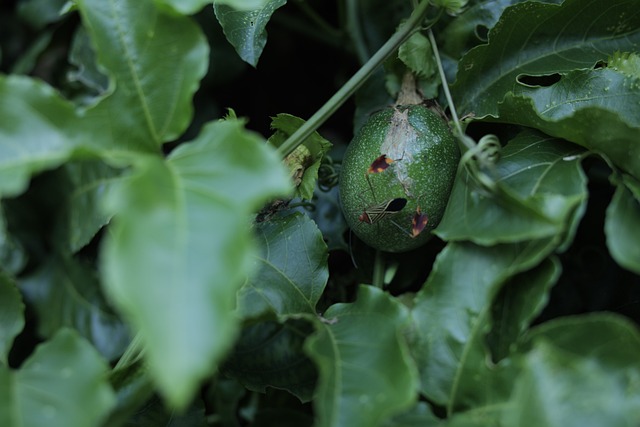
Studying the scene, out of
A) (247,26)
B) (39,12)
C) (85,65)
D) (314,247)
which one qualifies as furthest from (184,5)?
(39,12)

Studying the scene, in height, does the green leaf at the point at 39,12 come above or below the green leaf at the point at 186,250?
below

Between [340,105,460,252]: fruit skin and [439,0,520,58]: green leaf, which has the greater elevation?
[439,0,520,58]: green leaf

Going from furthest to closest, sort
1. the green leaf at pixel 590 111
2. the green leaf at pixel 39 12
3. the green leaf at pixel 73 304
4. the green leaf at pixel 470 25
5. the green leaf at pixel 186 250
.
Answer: the green leaf at pixel 39 12
the green leaf at pixel 470 25
the green leaf at pixel 73 304
the green leaf at pixel 590 111
the green leaf at pixel 186 250

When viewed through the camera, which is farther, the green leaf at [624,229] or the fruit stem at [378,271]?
the fruit stem at [378,271]

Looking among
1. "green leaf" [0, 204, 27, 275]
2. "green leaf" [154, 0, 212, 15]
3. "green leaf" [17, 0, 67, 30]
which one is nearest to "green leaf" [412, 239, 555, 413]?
"green leaf" [154, 0, 212, 15]

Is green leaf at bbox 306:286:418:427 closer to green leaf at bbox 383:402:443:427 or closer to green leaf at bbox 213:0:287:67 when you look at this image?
green leaf at bbox 383:402:443:427

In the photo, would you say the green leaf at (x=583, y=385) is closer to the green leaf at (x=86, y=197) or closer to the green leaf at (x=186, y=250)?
the green leaf at (x=186, y=250)

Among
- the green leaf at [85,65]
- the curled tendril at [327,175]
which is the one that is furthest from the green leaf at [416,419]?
the green leaf at [85,65]

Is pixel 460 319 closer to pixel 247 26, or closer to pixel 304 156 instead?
pixel 304 156
